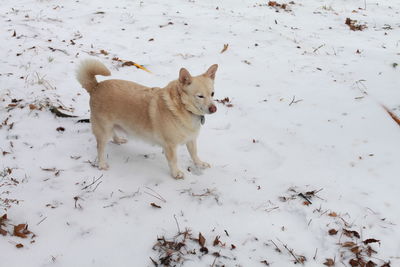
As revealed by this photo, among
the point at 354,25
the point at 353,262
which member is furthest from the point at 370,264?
the point at 354,25

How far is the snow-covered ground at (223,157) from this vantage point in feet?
8.74

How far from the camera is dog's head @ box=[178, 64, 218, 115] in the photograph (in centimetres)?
316

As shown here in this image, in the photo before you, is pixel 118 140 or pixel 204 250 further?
pixel 118 140

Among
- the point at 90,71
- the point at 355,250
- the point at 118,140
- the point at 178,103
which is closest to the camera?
the point at 355,250

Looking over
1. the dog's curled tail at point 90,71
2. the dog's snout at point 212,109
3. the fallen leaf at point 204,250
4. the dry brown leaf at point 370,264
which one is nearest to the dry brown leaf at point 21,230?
the fallen leaf at point 204,250

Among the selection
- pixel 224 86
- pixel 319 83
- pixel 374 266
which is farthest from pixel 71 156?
pixel 319 83

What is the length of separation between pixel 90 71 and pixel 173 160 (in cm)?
128

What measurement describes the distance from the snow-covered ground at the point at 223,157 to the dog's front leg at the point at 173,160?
12 centimetres

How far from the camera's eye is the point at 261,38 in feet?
22.7

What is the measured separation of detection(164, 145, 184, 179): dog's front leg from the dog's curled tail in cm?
101

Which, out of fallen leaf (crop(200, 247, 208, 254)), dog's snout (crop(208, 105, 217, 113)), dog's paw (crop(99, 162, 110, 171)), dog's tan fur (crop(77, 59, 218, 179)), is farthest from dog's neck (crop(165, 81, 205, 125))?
fallen leaf (crop(200, 247, 208, 254))

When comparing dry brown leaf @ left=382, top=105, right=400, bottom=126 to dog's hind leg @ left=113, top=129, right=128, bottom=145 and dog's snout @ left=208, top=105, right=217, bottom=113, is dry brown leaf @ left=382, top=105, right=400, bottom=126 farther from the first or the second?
dog's hind leg @ left=113, top=129, right=128, bottom=145

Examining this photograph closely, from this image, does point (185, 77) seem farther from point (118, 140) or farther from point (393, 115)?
point (393, 115)

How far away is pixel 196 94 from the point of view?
318cm
